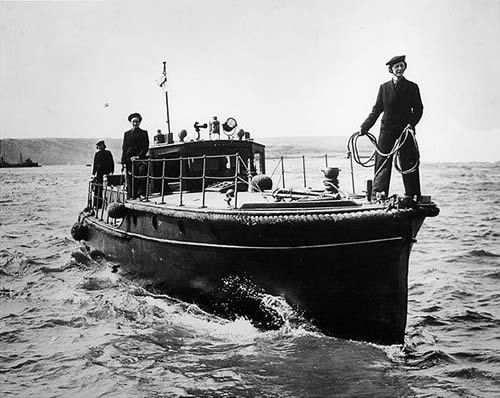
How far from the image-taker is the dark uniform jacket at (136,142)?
1085 cm

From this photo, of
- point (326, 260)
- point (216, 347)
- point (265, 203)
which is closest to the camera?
point (326, 260)

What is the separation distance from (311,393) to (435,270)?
6.96 metres

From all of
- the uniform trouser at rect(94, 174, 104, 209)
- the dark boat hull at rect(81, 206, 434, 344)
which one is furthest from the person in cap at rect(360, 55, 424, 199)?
the uniform trouser at rect(94, 174, 104, 209)

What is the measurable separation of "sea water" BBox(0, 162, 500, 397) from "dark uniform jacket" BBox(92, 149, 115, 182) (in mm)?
2833

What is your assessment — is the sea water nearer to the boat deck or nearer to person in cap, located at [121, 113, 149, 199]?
the boat deck

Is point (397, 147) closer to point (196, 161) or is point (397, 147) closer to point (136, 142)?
point (196, 161)

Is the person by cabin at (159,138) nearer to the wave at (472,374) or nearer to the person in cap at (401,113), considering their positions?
the person in cap at (401,113)

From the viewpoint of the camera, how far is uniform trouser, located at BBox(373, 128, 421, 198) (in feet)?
23.0

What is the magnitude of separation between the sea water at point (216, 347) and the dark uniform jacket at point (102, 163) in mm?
2833

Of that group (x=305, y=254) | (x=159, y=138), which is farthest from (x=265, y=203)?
(x=159, y=138)

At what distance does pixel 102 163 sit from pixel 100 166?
0.32ft

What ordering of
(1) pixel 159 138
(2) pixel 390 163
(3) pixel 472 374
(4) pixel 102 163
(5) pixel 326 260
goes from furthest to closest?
(4) pixel 102 163
(1) pixel 159 138
(2) pixel 390 163
(5) pixel 326 260
(3) pixel 472 374

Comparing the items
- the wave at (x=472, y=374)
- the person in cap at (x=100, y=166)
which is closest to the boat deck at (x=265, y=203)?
the wave at (x=472, y=374)

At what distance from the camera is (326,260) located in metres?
6.91
